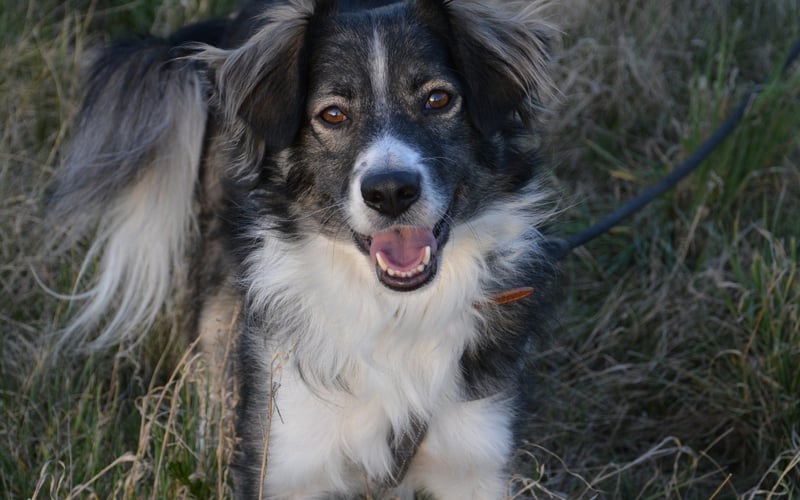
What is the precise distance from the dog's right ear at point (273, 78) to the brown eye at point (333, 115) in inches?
3.0

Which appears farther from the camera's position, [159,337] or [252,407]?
[159,337]

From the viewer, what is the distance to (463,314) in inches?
122

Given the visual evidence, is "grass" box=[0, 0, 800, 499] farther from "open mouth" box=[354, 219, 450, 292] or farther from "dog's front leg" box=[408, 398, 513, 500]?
"open mouth" box=[354, 219, 450, 292]

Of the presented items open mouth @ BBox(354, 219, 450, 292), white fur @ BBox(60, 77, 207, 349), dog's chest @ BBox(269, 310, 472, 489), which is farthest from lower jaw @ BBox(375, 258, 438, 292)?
white fur @ BBox(60, 77, 207, 349)

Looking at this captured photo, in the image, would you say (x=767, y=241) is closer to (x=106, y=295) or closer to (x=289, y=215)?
(x=289, y=215)

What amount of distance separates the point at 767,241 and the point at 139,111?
8.56ft

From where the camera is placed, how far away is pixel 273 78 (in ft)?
10.0

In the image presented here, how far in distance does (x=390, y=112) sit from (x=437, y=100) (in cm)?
15

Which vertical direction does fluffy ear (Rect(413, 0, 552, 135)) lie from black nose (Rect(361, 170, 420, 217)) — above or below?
above

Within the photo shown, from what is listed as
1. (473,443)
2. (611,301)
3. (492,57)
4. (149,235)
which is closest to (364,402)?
(473,443)

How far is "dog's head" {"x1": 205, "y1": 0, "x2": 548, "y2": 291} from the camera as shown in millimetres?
2840

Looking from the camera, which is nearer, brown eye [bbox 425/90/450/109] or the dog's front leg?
brown eye [bbox 425/90/450/109]

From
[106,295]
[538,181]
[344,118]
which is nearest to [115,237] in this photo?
[106,295]

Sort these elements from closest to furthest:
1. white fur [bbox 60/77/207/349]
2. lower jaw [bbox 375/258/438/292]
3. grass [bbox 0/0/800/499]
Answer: lower jaw [bbox 375/258/438/292] → grass [bbox 0/0/800/499] → white fur [bbox 60/77/207/349]
